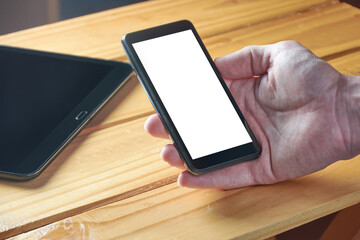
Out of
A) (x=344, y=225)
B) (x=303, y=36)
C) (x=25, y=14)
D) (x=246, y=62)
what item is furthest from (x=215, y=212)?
(x=25, y=14)

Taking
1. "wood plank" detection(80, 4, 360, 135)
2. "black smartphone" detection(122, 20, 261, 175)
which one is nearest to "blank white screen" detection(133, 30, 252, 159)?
"black smartphone" detection(122, 20, 261, 175)

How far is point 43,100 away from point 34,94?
0.08 feet

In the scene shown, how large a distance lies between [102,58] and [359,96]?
49cm

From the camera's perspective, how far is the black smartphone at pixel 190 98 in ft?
1.98

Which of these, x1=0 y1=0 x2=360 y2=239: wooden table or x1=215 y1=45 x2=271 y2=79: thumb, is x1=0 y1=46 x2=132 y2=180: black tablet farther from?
x1=215 y1=45 x2=271 y2=79: thumb

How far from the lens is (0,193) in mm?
616

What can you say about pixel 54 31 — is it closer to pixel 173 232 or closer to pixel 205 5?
pixel 205 5

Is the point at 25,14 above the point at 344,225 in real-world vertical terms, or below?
above

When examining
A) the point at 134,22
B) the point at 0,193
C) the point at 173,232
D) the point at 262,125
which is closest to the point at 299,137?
the point at 262,125

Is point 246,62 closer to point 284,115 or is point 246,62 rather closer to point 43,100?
point 284,115

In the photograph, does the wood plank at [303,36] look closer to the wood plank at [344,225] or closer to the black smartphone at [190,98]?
the black smartphone at [190,98]

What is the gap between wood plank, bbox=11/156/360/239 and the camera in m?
0.54

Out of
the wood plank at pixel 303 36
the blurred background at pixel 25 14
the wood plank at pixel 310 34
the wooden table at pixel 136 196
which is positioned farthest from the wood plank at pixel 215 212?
the blurred background at pixel 25 14

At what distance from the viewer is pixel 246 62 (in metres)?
0.70
